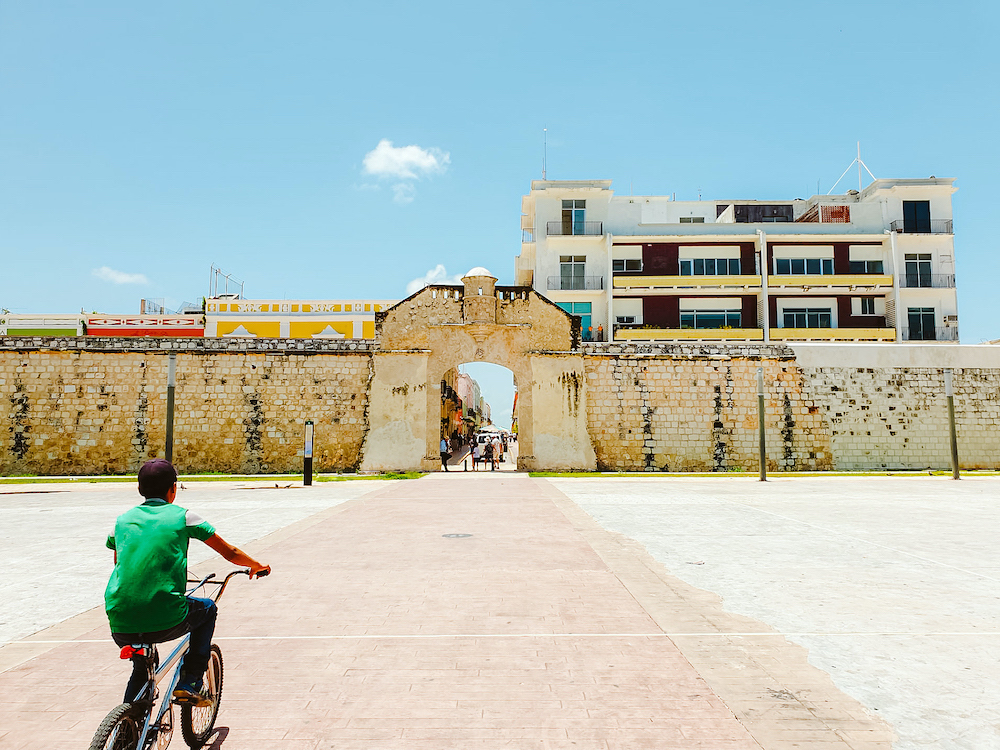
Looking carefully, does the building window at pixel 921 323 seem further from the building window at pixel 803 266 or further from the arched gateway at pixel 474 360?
the arched gateway at pixel 474 360

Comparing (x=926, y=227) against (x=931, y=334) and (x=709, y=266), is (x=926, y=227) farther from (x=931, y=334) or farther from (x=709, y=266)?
(x=709, y=266)

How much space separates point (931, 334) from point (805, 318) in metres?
7.70

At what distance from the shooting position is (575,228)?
39906mm

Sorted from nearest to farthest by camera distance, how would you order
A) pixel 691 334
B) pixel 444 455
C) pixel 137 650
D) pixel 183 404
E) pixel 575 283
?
pixel 137 650 < pixel 183 404 < pixel 444 455 < pixel 691 334 < pixel 575 283

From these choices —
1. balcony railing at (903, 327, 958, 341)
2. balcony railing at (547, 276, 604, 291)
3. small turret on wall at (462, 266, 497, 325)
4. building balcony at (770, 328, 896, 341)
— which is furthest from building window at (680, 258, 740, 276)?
small turret on wall at (462, 266, 497, 325)

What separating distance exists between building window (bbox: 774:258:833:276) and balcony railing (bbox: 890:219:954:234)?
191 inches

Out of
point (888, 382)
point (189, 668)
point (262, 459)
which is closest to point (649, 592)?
point (189, 668)

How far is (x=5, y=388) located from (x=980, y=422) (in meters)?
36.8

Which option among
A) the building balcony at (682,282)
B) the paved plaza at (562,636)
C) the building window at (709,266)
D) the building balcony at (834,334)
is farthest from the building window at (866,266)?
the paved plaza at (562,636)

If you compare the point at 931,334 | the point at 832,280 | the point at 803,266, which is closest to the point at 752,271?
the point at 803,266

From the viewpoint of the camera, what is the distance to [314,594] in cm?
624

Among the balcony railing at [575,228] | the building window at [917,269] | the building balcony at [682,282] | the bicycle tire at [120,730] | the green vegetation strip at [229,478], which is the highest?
the balcony railing at [575,228]

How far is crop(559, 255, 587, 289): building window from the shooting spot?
39.1m

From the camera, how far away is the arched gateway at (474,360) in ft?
→ 78.5
